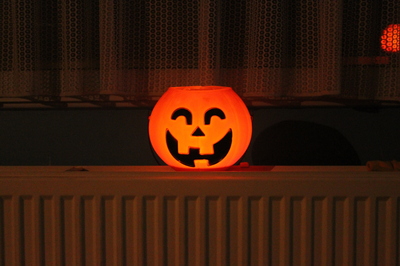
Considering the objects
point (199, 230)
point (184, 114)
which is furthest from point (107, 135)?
point (199, 230)

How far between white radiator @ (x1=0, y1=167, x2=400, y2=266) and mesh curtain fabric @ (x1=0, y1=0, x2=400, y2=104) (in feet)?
0.90

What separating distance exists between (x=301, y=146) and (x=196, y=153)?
377 millimetres

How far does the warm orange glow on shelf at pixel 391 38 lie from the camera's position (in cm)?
105

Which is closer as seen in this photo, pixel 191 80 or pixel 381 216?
pixel 381 216

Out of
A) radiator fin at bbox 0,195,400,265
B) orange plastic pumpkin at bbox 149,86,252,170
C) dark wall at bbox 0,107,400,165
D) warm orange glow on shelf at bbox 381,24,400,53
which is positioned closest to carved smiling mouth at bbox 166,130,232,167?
orange plastic pumpkin at bbox 149,86,252,170

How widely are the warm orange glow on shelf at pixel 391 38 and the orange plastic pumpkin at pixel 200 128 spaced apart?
16.5 inches

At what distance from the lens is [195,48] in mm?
1105

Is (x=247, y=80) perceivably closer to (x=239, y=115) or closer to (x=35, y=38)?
(x=239, y=115)

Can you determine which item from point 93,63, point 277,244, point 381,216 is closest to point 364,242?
point 381,216

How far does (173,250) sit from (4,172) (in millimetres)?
440

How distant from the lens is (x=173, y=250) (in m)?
0.91

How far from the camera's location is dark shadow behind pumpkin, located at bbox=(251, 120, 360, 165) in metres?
1.18

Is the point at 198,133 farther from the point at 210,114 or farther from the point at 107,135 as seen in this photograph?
A: the point at 107,135

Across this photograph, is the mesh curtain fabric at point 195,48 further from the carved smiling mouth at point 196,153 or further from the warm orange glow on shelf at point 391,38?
the carved smiling mouth at point 196,153
